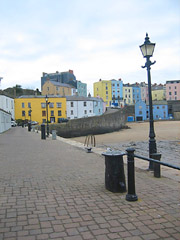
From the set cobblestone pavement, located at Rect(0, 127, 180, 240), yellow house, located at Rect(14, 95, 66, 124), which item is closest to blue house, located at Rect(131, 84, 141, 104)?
yellow house, located at Rect(14, 95, 66, 124)

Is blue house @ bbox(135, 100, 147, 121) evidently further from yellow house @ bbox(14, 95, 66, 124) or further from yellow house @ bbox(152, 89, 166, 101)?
yellow house @ bbox(152, 89, 166, 101)

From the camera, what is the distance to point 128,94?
108 metres

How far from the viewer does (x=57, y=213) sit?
4000 mm

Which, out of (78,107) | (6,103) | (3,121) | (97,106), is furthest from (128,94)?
(3,121)

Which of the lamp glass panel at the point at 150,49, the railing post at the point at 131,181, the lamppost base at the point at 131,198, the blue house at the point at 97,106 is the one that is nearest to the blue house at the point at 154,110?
the blue house at the point at 97,106

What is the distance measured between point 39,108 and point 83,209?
62.9 meters

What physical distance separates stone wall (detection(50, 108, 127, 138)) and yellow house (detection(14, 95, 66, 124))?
21823 mm

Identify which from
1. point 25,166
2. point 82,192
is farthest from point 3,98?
point 82,192

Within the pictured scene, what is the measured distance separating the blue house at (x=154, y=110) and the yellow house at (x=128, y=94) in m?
22.3

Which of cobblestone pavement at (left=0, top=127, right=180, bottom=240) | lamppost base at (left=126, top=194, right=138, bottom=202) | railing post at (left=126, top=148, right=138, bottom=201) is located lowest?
cobblestone pavement at (left=0, top=127, right=180, bottom=240)

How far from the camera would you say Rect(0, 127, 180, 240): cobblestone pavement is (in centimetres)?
332

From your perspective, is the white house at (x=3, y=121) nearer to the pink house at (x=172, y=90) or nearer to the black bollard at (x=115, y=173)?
the black bollard at (x=115, y=173)

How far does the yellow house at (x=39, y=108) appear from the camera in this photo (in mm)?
64625

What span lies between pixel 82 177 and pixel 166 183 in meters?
2.17
